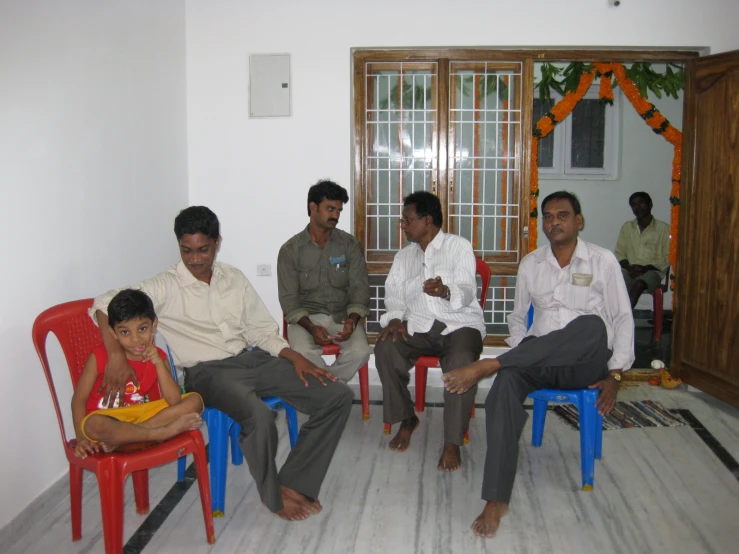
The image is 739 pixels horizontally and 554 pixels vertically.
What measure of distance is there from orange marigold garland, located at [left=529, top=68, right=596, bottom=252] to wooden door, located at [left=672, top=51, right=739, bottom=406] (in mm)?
854

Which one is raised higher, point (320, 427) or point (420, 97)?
point (420, 97)

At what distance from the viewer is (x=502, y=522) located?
2.53 meters

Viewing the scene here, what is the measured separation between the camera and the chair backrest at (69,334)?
2.30 meters

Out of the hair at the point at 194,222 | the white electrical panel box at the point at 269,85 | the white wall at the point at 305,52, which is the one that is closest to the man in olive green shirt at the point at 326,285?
the white wall at the point at 305,52

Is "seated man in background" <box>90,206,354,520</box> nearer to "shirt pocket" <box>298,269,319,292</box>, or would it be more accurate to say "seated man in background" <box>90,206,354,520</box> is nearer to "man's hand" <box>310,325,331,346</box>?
"man's hand" <box>310,325,331,346</box>

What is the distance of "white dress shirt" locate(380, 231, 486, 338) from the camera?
3.39 m

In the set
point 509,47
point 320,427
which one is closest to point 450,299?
point 320,427

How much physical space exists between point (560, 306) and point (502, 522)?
3.45ft

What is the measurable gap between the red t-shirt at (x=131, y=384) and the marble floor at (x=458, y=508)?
0.53 metres

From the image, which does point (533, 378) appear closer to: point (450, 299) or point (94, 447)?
point (450, 299)

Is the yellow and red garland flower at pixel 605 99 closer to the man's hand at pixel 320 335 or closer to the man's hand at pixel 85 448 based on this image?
the man's hand at pixel 320 335

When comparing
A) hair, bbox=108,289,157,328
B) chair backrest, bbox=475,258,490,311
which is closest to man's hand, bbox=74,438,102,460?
hair, bbox=108,289,157,328

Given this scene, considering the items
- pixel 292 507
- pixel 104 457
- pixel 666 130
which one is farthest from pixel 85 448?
pixel 666 130

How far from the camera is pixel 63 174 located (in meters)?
2.69
